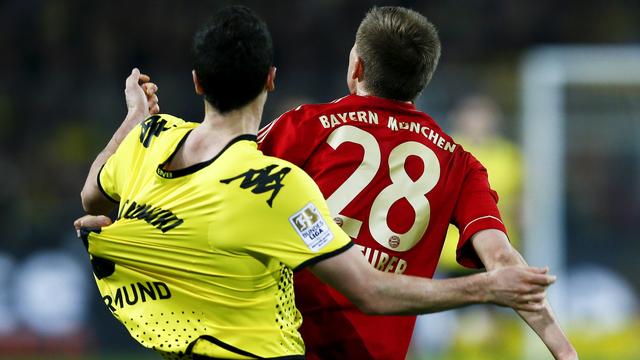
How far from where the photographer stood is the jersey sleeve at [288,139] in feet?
14.6

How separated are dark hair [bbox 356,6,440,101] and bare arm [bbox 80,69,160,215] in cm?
84

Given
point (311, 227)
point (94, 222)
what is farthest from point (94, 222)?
point (311, 227)

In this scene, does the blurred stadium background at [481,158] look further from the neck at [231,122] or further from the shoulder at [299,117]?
the neck at [231,122]

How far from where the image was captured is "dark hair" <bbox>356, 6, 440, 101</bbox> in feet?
14.7

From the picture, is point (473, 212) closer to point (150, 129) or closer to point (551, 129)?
point (150, 129)

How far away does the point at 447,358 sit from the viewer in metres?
12.1

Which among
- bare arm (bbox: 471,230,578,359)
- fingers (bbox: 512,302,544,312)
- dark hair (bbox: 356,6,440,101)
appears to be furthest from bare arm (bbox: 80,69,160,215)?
fingers (bbox: 512,302,544,312)

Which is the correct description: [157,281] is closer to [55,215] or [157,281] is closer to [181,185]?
[181,185]

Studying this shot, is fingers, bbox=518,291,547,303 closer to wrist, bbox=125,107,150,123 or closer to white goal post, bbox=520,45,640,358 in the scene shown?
wrist, bbox=125,107,150,123

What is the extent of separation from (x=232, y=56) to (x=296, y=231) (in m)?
0.61

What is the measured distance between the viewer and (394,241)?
14.9ft

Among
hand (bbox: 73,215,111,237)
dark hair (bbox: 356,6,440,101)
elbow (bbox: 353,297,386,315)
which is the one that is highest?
dark hair (bbox: 356,6,440,101)

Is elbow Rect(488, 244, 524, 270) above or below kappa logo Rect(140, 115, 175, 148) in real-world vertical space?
above

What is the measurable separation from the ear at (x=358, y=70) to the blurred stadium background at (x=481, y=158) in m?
5.76
